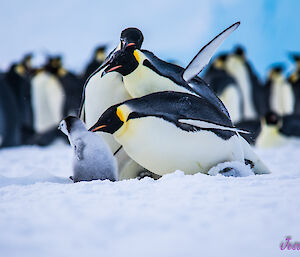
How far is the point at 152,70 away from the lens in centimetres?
215

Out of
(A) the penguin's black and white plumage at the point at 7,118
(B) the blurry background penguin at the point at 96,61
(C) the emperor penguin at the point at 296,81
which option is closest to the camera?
(A) the penguin's black and white plumage at the point at 7,118

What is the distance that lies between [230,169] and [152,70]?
0.59 metres

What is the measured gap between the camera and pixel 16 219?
1.19 meters

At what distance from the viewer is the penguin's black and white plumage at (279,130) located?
6.77 meters

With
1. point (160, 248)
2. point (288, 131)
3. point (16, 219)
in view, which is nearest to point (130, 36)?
point (16, 219)

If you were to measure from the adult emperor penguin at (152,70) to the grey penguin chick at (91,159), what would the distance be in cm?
32

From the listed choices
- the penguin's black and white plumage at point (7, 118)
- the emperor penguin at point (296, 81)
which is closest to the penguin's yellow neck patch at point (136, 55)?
the penguin's black and white plumage at point (7, 118)

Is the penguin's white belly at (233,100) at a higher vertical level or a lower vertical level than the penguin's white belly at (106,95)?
lower

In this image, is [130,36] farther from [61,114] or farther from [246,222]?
[61,114]

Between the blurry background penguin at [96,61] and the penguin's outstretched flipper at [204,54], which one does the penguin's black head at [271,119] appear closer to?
the blurry background penguin at [96,61]

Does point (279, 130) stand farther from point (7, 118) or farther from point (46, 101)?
point (46, 101)

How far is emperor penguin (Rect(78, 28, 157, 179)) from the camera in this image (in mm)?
2271

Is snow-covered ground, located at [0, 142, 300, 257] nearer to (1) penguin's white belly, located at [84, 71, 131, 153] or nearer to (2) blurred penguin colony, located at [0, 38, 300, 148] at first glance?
(1) penguin's white belly, located at [84, 71, 131, 153]

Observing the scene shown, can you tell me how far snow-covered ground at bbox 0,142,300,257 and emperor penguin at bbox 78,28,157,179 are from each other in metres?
0.65
